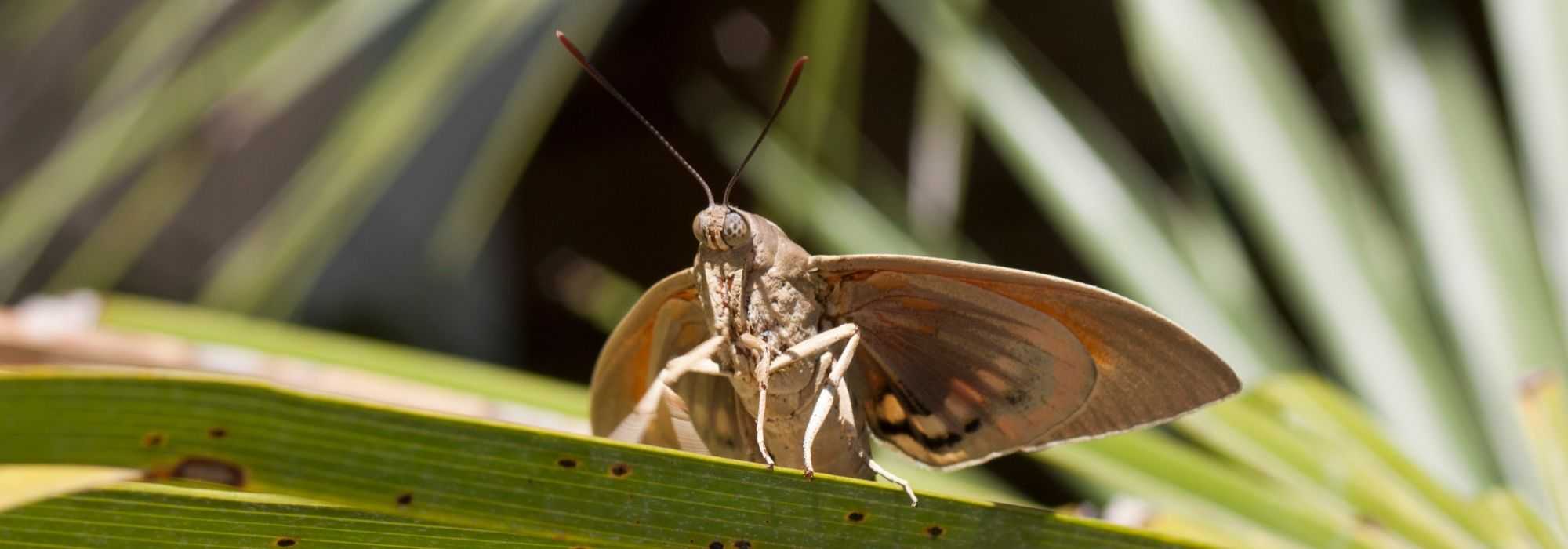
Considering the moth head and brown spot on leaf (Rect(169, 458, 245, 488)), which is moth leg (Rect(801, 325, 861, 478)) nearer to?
the moth head

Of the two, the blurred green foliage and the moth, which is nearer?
A: the moth

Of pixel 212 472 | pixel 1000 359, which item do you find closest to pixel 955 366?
Result: pixel 1000 359

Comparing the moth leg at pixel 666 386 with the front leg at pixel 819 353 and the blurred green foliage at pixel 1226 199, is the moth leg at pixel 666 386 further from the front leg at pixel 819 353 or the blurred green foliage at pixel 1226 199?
the blurred green foliage at pixel 1226 199

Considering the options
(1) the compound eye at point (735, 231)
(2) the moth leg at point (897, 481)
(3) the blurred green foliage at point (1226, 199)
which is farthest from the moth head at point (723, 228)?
(3) the blurred green foliage at point (1226, 199)

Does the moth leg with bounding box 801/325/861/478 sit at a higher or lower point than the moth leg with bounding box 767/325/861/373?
lower

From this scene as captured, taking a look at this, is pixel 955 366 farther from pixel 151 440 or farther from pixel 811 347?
pixel 151 440

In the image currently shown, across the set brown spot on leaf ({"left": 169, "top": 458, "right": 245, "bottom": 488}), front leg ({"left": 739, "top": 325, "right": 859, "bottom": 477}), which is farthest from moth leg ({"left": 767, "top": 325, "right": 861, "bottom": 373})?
brown spot on leaf ({"left": 169, "top": 458, "right": 245, "bottom": 488})
